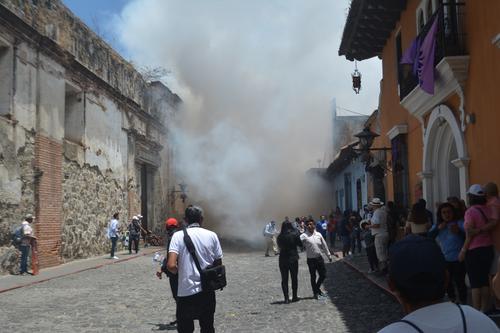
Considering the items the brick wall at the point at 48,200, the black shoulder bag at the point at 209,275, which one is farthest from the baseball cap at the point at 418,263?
the brick wall at the point at 48,200

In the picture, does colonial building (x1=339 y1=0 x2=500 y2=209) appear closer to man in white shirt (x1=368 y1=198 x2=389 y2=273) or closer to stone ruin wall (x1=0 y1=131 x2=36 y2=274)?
man in white shirt (x1=368 y1=198 x2=389 y2=273)

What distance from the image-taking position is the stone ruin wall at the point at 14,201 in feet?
41.7

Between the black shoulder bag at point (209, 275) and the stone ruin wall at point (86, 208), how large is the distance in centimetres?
1198

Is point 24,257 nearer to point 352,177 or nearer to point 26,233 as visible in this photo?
point 26,233

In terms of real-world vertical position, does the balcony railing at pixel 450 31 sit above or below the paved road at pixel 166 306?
above

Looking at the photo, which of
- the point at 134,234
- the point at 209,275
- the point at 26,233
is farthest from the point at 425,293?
the point at 134,234

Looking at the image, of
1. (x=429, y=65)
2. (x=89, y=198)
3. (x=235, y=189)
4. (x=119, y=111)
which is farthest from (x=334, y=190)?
(x=429, y=65)

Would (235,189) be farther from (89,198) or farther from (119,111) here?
(89,198)

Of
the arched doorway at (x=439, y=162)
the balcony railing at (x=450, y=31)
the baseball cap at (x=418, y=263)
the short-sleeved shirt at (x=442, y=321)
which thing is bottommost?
the short-sleeved shirt at (x=442, y=321)

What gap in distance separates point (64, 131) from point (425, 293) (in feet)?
53.1

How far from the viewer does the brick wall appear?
14.3 m

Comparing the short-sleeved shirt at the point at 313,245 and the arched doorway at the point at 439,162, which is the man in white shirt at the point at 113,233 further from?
the arched doorway at the point at 439,162

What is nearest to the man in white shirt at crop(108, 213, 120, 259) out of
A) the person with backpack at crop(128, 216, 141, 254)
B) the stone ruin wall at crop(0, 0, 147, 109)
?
the person with backpack at crop(128, 216, 141, 254)

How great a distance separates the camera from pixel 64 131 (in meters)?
16.8
